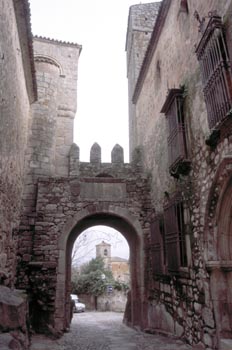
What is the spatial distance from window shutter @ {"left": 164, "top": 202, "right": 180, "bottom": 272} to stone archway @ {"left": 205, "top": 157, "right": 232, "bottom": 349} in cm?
109

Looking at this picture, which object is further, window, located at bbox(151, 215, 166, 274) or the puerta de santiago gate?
the puerta de santiago gate

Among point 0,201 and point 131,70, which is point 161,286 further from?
point 131,70

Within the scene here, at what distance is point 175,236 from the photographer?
560 centimetres

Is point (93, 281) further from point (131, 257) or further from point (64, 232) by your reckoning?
point (64, 232)

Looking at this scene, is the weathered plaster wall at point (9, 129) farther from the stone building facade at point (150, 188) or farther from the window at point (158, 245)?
the window at point (158, 245)

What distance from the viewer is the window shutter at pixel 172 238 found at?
5520 mm

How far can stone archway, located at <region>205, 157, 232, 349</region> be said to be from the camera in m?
4.05

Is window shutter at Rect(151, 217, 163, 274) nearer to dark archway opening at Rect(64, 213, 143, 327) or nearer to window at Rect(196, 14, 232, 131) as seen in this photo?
dark archway opening at Rect(64, 213, 143, 327)

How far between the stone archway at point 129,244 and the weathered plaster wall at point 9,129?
1245 millimetres

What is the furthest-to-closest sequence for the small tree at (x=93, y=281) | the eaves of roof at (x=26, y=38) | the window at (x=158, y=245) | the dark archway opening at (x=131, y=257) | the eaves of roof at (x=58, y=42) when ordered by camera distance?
the small tree at (x=93, y=281)
the eaves of roof at (x=58, y=42)
the dark archway opening at (x=131, y=257)
the window at (x=158, y=245)
the eaves of roof at (x=26, y=38)

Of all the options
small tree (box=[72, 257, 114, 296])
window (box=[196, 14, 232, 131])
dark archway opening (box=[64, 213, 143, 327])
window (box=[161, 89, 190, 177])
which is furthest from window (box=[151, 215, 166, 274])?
small tree (box=[72, 257, 114, 296])

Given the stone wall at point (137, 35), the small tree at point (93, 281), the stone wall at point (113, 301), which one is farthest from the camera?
the small tree at point (93, 281)

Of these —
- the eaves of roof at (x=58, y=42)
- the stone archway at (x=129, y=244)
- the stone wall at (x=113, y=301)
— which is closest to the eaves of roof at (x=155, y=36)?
the eaves of roof at (x=58, y=42)

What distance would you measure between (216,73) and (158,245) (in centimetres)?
413
